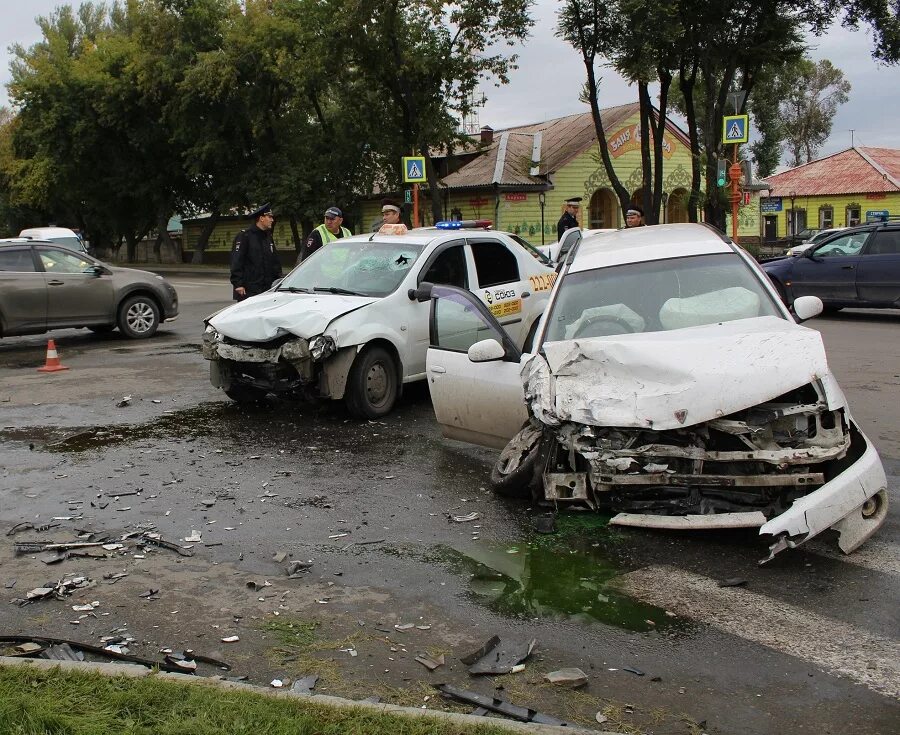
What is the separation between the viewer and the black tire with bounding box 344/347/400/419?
28.4 ft

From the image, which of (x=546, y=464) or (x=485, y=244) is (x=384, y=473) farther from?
(x=485, y=244)

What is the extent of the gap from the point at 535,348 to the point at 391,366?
9.80ft

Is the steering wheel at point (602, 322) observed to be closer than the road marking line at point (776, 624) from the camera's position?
No

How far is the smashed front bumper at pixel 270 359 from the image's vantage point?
27.4 ft

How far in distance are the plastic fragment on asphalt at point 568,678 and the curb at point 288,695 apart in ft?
1.40

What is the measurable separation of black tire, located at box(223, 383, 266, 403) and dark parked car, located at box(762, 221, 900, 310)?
31.8 feet

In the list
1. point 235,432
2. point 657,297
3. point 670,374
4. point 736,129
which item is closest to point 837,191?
point 736,129

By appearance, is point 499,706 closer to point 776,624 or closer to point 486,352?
point 776,624

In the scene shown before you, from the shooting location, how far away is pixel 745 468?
16.5 ft

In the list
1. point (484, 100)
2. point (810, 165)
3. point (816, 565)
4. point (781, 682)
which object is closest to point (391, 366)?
point (816, 565)

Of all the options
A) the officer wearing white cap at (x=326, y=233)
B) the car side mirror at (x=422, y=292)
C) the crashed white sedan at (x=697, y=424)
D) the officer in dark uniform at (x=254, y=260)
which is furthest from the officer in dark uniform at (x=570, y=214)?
the crashed white sedan at (x=697, y=424)

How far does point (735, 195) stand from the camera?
18828 mm

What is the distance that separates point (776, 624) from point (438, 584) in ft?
5.42

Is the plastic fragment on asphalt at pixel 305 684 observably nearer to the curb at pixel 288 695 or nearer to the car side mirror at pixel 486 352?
the curb at pixel 288 695
